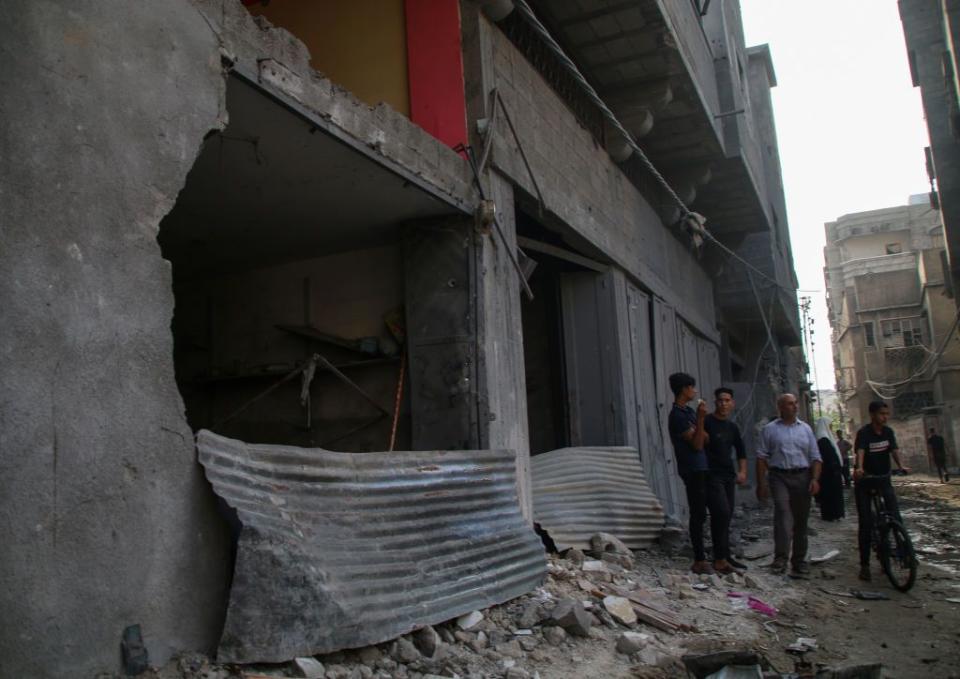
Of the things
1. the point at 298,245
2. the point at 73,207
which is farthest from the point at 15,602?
the point at 298,245

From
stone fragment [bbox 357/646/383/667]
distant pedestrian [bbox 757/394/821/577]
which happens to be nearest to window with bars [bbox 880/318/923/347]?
distant pedestrian [bbox 757/394/821/577]

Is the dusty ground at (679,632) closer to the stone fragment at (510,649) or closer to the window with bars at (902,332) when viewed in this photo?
the stone fragment at (510,649)

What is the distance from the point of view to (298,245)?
6.70 meters

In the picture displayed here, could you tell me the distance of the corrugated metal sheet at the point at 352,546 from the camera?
321cm

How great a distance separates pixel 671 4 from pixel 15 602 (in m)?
9.07

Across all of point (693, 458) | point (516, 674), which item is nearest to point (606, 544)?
point (693, 458)

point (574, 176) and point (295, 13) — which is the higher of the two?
point (295, 13)

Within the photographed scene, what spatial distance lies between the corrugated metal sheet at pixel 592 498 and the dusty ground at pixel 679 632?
0.35 meters

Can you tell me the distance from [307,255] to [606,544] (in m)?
3.70

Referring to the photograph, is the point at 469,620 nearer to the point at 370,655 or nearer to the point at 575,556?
the point at 370,655

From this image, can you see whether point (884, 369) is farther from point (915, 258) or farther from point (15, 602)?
point (15, 602)

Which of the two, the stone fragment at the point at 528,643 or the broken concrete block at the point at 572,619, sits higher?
the broken concrete block at the point at 572,619

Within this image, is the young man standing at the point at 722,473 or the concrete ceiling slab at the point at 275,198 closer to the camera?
the concrete ceiling slab at the point at 275,198

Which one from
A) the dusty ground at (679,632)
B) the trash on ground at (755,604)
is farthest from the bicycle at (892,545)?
the trash on ground at (755,604)
